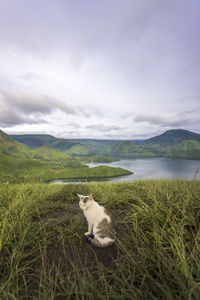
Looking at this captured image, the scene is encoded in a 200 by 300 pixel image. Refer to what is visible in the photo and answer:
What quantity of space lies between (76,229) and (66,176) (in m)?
130

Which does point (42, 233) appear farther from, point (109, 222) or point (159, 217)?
point (159, 217)

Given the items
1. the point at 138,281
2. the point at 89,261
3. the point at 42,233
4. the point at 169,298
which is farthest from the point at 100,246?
the point at 169,298

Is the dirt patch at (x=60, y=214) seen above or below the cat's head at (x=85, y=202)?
below

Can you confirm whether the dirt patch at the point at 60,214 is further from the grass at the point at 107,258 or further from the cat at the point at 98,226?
the cat at the point at 98,226

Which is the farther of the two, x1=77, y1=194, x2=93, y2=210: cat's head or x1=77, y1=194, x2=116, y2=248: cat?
x1=77, y1=194, x2=93, y2=210: cat's head

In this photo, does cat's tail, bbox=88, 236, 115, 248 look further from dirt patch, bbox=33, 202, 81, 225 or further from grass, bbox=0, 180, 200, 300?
dirt patch, bbox=33, 202, 81, 225

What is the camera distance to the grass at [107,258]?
1711mm

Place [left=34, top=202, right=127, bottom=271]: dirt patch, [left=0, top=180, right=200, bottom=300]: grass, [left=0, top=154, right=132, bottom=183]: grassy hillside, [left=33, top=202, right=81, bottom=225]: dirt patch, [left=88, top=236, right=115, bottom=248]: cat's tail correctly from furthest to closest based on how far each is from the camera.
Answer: [left=0, top=154, right=132, bottom=183]: grassy hillside
[left=33, top=202, right=81, bottom=225]: dirt patch
[left=88, top=236, right=115, bottom=248]: cat's tail
[left=34, top=202, right=127, bottom=271]: dirt patch
[left=0, top=180, right=200, bottom=300]: grass

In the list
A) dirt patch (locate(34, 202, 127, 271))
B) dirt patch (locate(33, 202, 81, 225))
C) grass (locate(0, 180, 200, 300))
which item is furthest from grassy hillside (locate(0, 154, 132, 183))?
dirt patch (locate(34, 202, 127, 271))

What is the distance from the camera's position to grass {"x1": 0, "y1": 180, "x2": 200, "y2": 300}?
171cm

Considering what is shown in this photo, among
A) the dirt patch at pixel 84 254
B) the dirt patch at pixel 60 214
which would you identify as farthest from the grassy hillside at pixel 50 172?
the dirt patch at pixel 84 254

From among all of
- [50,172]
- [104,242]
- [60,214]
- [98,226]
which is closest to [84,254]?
[104,242]

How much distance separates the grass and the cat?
0.54 ft

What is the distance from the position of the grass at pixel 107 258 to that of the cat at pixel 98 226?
165 mm
